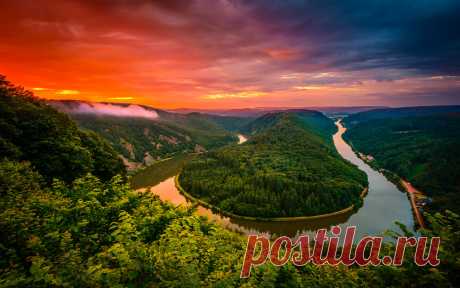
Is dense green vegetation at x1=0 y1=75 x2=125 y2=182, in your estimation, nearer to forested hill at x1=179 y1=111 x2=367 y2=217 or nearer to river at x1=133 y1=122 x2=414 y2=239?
river at x1=133 y1=122 x2=414 y2=239

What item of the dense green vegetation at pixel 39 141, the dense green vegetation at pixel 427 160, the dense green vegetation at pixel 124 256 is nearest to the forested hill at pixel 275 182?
the dense green vegetation at pixel 427 160

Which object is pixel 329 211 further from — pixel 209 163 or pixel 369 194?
pixel 209 163

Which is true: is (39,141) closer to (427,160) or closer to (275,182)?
(275,182)

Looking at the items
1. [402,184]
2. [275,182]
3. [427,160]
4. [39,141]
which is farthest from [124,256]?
[427,160]

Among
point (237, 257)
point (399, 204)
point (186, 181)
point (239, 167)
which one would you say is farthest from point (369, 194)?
point (237, 257)

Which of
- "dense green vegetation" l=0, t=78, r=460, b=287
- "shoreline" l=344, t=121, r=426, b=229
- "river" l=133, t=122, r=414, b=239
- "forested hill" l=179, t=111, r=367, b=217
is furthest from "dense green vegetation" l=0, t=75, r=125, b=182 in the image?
"shoreline" l=344, t=121, r=426, b=229

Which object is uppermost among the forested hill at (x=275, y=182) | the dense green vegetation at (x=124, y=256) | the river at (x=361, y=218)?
the dense green vegetation at (x=124, y=256)

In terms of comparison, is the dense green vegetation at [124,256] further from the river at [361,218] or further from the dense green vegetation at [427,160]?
the dense green vegetation at [427,160]

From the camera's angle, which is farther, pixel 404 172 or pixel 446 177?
pixel 404 172
